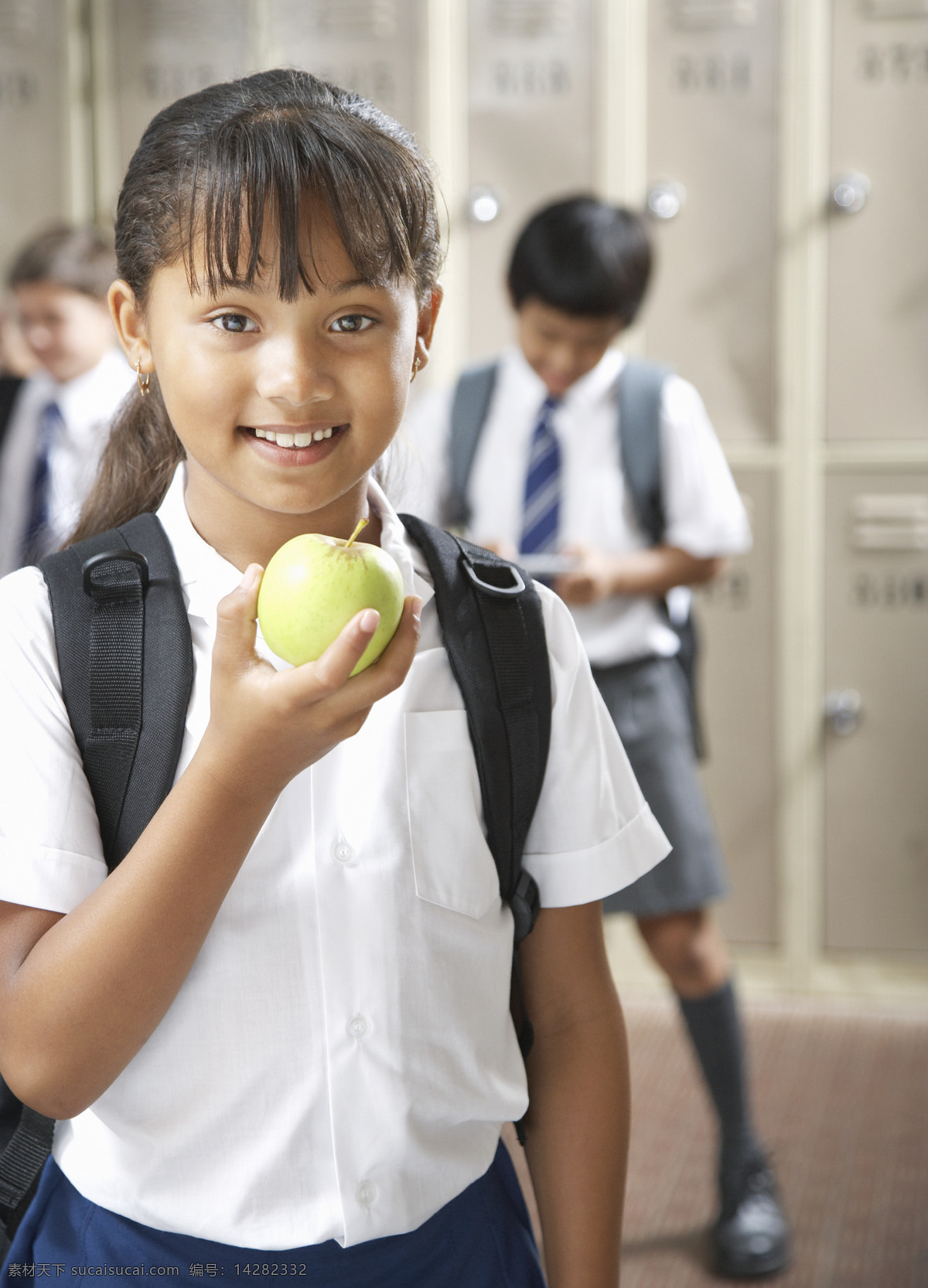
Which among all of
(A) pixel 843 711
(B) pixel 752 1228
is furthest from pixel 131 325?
(A) pixel 843 711

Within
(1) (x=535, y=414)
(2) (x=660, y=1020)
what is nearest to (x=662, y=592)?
(1) (x=535, y=414)

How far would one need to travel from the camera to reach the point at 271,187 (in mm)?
747

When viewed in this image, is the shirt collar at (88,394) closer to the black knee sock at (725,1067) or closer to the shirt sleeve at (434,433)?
the shirt sleeve at (434,433)

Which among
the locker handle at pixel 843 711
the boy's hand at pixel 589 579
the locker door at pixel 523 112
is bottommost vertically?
the locker handle at pixel 843 711

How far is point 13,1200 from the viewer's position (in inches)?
32.9

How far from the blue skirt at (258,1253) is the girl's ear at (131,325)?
543mm

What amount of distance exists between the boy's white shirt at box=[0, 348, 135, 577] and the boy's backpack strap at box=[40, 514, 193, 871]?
1904 millimetres

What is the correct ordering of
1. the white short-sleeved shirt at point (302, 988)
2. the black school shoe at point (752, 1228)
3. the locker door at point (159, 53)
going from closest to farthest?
1. the white short-sleeved shirt at point (302, 988)
2. the black school shoe at point (752, 1228)
3. the locker door at point (159, 53)

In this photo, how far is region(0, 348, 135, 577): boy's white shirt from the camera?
2678 millimetres

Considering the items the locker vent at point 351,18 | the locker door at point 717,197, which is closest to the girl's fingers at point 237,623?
the locker door at point 717,197

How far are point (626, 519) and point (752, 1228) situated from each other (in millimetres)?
1164

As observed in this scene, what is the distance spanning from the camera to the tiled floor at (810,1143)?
2.03 metres

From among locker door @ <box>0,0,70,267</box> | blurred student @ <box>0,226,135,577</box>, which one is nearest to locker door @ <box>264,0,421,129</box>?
locker door @ <box>0,0,70,267</box>

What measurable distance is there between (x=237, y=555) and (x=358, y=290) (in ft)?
0.66
